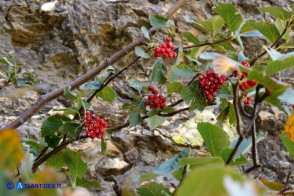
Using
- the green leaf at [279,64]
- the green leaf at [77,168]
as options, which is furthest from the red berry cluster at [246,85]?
the green leaf at [77,168]

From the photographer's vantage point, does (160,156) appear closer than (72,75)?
Yes

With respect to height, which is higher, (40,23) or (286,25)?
(286,25)

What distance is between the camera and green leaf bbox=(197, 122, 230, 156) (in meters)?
0.82

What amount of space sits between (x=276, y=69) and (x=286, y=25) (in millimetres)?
586

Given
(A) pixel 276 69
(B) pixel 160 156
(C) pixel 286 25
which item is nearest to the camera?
(A) pixel 276 69

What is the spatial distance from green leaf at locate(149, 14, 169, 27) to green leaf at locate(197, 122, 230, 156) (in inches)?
22.3

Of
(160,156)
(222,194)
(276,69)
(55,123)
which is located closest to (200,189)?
(222,194)

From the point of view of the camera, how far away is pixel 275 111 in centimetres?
197

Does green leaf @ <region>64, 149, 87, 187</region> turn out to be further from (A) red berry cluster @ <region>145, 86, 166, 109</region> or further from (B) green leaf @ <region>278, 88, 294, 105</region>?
(B) green leaf @ <region>278, 88, 294, 105</region>

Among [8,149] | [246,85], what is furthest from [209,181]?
[246,85]

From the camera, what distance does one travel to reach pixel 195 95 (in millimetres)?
1227

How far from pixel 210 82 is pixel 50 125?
1.44 feet

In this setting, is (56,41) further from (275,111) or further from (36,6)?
(275,111)

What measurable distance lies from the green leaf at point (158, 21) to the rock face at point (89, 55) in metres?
0.56
